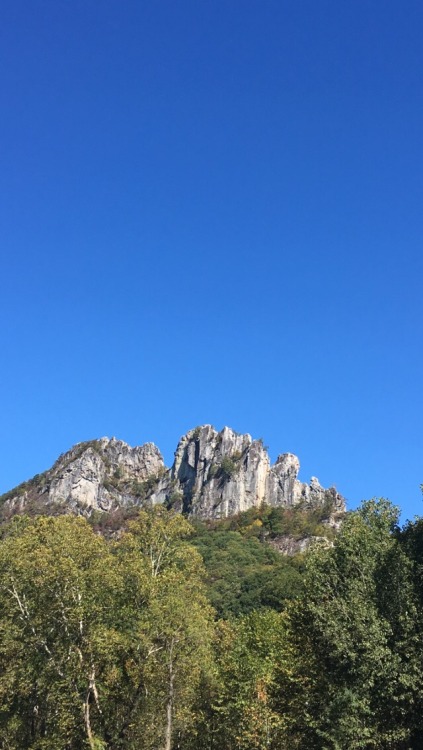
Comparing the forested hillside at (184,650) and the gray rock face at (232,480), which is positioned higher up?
the gray rock face at (232,480)

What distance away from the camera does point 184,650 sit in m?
27.4

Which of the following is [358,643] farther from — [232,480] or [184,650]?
[232,480]

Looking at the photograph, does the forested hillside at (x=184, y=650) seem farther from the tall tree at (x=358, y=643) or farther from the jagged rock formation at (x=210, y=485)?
the jagged rock formation at (x=210, y=485)

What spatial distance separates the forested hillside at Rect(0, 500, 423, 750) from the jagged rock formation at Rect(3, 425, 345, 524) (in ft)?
393

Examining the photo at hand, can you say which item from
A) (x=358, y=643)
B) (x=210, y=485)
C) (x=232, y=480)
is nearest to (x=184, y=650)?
(x=358, y=643)

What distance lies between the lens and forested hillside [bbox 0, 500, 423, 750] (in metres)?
21.2

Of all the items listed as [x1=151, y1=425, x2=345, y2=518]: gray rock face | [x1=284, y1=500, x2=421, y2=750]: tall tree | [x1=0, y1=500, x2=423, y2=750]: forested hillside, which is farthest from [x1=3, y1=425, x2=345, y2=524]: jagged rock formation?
[x1=284, y1=500, x2=421, y2=750]: tall tree

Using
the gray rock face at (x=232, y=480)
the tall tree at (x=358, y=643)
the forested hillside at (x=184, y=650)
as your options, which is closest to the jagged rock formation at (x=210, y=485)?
the gray rock face at (x=232, y=480)

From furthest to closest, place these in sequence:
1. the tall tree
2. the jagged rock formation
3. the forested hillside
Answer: the jagged rock formation < the forested hillside < the tall tree

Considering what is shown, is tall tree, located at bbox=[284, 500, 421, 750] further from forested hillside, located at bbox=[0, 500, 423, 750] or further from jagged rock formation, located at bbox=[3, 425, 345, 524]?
jagged rock formation, located at bbox=[3, 425, 345, 524]

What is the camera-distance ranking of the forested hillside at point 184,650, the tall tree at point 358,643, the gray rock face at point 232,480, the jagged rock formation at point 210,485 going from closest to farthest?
the tall tree at point 358,643
the forested hillside at point 184,650
the gray rock face at point 232,480
the jagged rock formation at point 210,485

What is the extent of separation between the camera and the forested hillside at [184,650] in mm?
21156

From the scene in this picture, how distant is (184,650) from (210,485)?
153467mm

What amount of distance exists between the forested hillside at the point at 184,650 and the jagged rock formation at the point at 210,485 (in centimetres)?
11978
